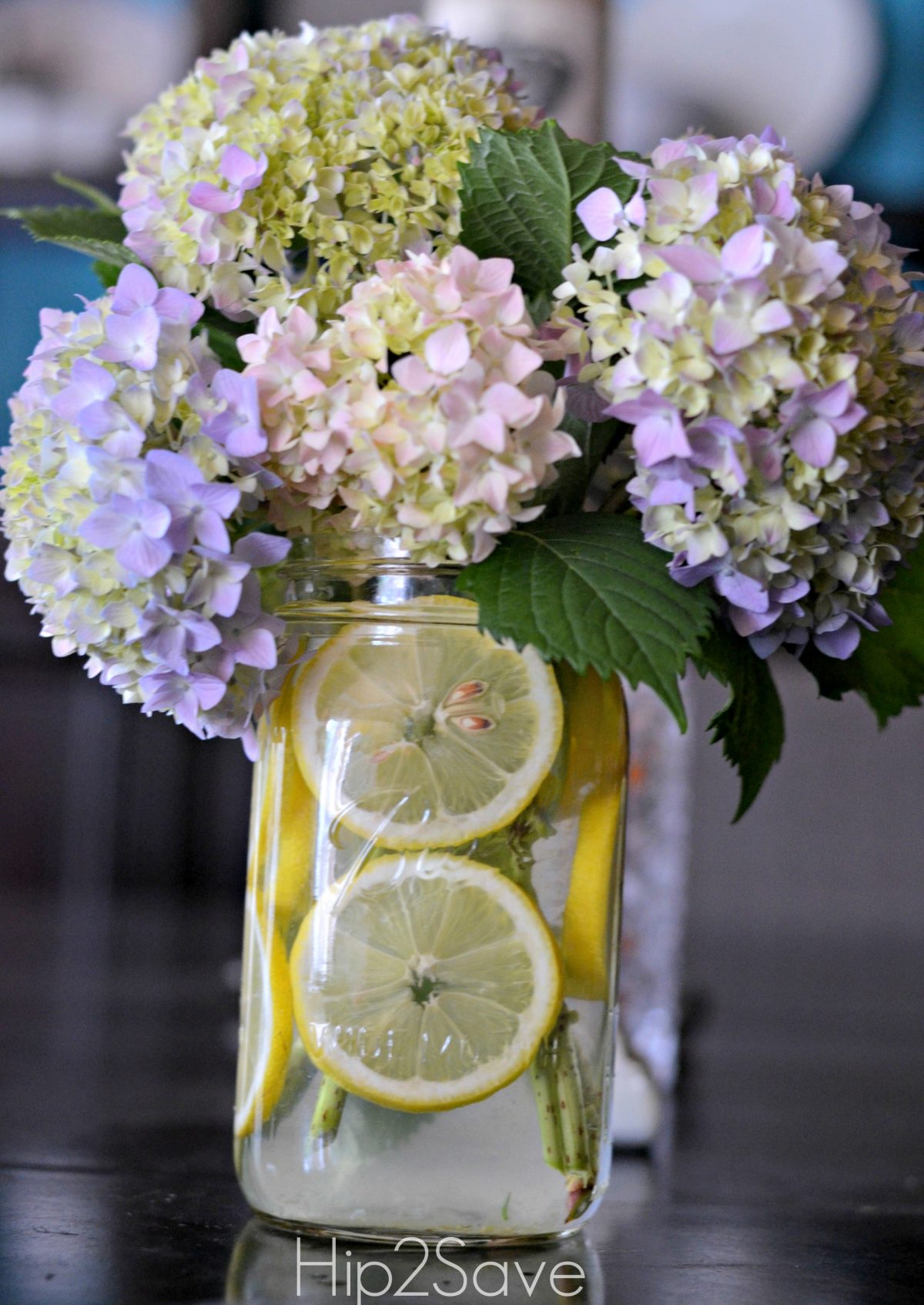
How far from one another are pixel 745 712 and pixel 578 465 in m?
0.11

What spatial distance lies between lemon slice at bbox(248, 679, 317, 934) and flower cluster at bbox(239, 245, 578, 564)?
0.32 feet

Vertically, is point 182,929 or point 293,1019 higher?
point 293,1019

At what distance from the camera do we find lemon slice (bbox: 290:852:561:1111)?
0.49 meters

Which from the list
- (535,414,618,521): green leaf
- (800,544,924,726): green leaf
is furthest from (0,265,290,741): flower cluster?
(800,544,924,726): green leaf

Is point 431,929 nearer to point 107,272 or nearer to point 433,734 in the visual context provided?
point 433,734

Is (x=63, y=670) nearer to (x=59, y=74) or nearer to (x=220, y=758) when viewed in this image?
(x=220, y=758)

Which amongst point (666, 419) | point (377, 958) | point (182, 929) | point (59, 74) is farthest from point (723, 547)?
point (59, 74)

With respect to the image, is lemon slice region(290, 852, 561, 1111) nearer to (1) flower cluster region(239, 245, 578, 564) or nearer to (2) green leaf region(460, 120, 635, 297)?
(1) flower cluster region(239, 245, 578, 564)

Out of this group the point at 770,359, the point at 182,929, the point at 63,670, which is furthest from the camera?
the point at 63,670

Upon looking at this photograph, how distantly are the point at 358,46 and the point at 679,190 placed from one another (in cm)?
17

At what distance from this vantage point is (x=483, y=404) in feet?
1.43

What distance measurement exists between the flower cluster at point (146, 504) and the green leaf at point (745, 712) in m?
0.15

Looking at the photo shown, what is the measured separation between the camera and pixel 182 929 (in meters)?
1.80

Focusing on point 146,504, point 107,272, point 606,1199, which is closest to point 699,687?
point 606,1199
